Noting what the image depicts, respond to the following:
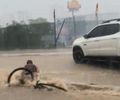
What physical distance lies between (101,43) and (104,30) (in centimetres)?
69

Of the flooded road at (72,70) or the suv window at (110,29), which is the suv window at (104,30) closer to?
the suv window at (110,29)

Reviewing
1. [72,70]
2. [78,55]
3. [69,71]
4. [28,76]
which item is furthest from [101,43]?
[28,76]

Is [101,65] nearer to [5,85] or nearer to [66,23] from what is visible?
[5,85]

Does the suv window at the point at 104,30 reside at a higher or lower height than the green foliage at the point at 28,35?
higher

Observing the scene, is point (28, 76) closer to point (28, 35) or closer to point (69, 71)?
point (69, 71)

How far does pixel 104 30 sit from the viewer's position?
20719 mm

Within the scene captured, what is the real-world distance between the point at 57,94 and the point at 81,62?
1000cm

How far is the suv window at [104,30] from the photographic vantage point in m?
20.0

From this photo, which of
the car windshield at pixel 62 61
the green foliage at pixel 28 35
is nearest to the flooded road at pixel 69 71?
the car windshield at pixel 62 61

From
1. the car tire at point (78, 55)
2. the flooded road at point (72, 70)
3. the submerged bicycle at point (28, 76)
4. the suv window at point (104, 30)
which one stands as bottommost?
the flooded road at point (72, 70)

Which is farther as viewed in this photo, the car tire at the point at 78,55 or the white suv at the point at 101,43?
the car tire at the point at 78,55

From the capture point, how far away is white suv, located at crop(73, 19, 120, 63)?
1947cm

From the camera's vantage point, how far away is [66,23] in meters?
37.7

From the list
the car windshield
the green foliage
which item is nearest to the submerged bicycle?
the car windshield
